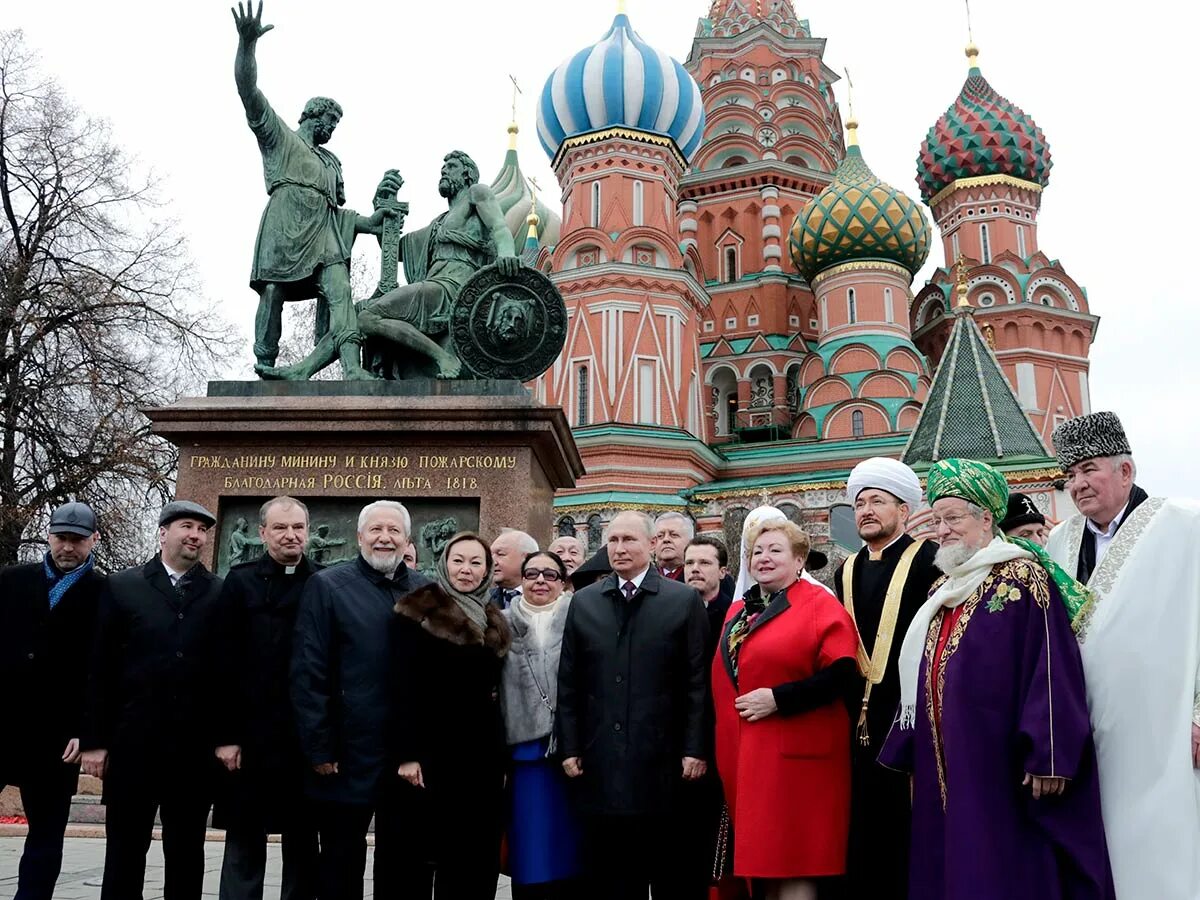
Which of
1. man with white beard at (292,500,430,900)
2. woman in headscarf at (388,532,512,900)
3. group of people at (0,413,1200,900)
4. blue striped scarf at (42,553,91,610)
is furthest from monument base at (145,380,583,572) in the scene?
woman in headscarf at (388,532,512,900)

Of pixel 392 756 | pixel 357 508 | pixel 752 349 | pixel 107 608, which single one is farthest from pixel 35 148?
pixel 752 349

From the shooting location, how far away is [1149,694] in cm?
322

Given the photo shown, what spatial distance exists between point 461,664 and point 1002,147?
33.6 metres

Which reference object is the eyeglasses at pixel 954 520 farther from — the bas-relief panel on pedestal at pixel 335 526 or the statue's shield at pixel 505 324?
the statue's shield at pixel 505 324

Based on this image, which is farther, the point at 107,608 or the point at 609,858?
the point at 107,608

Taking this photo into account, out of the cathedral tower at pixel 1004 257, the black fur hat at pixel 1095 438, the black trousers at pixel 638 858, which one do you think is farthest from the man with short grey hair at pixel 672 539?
the cathedral tower at pixel 1004 257

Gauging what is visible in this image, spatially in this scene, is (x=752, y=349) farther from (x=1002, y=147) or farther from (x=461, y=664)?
(x=461, y=664)

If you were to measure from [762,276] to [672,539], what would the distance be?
28425 mm

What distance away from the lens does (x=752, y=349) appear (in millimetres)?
32156

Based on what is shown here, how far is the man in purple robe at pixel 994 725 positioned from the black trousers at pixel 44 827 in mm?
3111

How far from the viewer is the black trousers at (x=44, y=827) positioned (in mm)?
A: 4125

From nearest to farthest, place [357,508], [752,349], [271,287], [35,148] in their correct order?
[357,508] → [271,287] → [35,148] → [752,349]

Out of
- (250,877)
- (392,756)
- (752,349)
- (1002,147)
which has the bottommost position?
(250,877)

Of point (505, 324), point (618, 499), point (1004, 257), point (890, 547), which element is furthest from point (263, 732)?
point (1004, 257)
